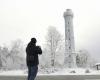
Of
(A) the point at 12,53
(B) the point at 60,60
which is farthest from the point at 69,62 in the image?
(A) the point at 12,53

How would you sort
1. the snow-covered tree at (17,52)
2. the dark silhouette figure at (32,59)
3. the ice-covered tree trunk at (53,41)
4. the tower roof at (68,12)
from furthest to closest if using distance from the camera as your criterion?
the snow-covered tree at (17,52), the tower roof at (68,12), the ice-covered tree trunk at (53,41), the dark silhouette figure at (32,59)

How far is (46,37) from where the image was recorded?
73250 millimetres

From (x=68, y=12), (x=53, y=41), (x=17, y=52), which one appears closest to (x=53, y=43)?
(x=53, y=41)

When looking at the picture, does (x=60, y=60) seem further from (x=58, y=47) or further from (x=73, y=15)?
(x=73, y=15)

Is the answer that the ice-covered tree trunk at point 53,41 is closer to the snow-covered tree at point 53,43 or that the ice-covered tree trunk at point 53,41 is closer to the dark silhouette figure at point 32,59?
the snow-covered tree at point 53,43

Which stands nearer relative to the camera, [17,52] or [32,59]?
[32,59]

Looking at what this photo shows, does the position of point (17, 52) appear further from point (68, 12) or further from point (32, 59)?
point (32, 59)

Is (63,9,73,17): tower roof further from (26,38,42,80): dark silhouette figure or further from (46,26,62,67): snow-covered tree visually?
(26,38,42,80): dark silhouette figure

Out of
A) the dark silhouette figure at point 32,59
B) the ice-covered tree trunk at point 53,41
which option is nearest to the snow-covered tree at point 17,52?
the ice-covered tree trunk at point 53,41

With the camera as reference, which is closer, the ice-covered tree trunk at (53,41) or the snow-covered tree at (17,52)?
the ice-covered tree trunk at (53,41)

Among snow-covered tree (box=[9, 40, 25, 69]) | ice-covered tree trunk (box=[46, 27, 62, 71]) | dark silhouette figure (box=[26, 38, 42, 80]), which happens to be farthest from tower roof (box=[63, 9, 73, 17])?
dark silhouette figure (box=[26, 38, 42, 80])

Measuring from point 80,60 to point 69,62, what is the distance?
15.4m

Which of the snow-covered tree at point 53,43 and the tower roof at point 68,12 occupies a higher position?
the tower roof at point 68,12

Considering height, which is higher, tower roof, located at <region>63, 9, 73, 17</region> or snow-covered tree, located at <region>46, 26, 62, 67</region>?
tower roof, located at <region>63, 9, 73, 17</region>
